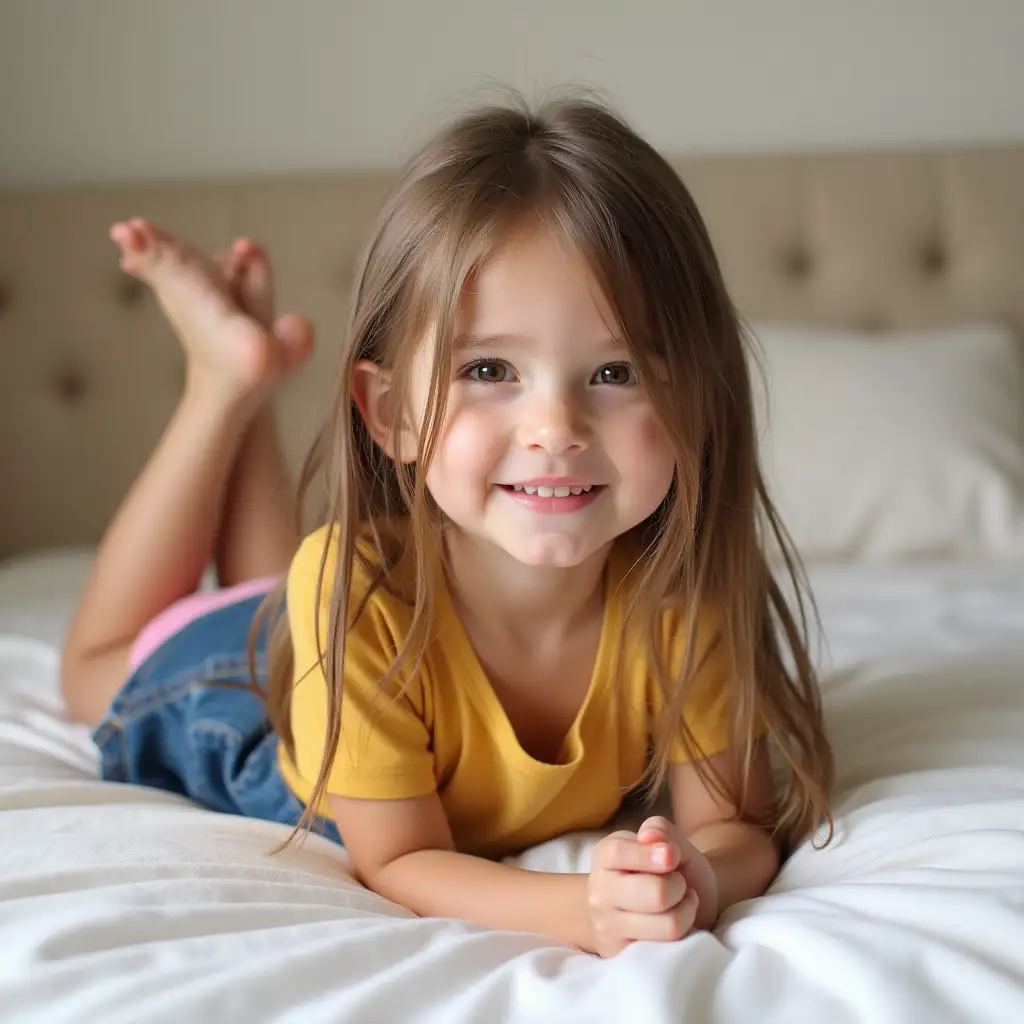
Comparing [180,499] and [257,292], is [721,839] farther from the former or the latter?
[257,292]

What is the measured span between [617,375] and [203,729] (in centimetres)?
49

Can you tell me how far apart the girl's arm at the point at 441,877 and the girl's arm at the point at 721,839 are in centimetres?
8

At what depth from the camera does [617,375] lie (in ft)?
2.50

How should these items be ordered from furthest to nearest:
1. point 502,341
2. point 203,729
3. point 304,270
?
1. point 304,270
2. point 203,729
3. point 502,341

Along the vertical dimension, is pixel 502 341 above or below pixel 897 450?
above

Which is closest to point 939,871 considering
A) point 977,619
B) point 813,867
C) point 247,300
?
point 813,867

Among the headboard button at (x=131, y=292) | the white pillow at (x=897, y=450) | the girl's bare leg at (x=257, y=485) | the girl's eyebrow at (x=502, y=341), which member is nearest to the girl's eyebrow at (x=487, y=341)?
the girl's eyebrow at (x=502, y=341)

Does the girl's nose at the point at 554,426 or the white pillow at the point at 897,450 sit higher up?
the girl's nose at the point at 554,426

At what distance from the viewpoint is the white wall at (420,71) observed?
208cm

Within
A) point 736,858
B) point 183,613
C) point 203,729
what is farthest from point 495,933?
point 183,613

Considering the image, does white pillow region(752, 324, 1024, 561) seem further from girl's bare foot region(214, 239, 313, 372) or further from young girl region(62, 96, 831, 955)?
young girl region(62, 96, 831, 955)

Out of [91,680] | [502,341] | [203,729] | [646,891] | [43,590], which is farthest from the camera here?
[43,590]

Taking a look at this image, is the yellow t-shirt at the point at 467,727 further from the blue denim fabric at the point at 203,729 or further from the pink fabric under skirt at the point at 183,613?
the pink fabric under skirt at the point at 183,613

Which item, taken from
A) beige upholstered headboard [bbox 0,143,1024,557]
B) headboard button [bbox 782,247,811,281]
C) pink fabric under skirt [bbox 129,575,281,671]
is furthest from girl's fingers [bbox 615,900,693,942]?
headboard button [bbox 782,247,811,281]
